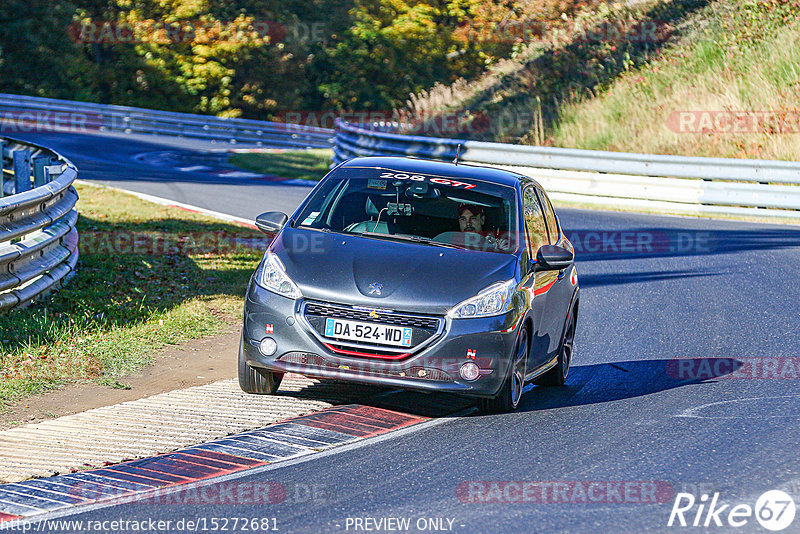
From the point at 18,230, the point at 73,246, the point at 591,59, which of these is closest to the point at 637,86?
the point at 591,59

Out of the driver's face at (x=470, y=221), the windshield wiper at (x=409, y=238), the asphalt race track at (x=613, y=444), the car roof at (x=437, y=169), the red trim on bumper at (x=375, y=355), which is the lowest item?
the asphalt race track at (x=613, y=444)

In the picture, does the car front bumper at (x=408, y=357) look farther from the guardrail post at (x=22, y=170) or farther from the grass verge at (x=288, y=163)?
the grass verge at (x=288, y=163)

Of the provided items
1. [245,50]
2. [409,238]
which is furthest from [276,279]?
[245,50]

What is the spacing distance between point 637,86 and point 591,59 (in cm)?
418

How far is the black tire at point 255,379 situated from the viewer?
25.8 feet

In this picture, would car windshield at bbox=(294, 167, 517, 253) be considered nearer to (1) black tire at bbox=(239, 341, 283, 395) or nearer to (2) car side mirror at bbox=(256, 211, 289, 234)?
(2) car side mirror at bbox=(256, 211, 289, 234)

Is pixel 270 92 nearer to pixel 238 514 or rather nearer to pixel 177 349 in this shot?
pixel 177 349

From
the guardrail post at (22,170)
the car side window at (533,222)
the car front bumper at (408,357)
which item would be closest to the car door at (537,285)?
Answer: the car side window at (533,222)

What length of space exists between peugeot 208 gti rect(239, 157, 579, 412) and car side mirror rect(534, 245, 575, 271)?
1 centimetres

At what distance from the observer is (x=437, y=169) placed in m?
9.00

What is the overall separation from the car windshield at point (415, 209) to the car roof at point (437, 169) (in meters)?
0.08

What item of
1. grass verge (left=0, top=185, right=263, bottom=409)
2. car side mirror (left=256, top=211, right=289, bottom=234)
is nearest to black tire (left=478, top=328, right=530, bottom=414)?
car side mirror (left=256, top=211, right=289, bottom=234)

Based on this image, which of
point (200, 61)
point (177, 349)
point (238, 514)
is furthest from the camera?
point (200, 61)

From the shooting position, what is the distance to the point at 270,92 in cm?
5244
